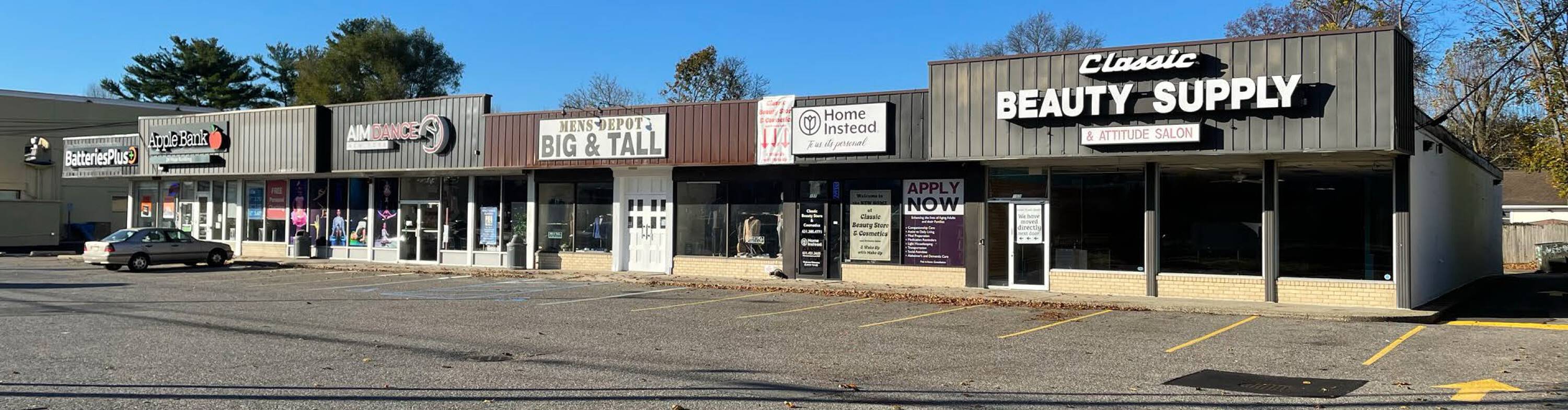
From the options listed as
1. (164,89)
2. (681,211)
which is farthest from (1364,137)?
(164,89)

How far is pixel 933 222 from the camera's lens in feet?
68.3

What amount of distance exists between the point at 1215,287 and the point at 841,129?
7317 mm

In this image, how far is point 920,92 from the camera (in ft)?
65.3


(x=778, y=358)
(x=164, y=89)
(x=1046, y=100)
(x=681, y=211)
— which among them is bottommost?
(x=778, y=358)

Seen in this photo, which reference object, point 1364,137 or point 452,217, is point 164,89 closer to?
point 452,217

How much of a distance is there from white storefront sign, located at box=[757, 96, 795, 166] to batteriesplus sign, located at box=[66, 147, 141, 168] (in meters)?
22.1

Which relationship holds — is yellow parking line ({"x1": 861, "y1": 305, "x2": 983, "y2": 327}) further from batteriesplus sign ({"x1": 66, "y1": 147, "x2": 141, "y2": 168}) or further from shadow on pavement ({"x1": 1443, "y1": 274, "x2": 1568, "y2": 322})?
batteriesplus sign ({"x1": 66, "y1": 147, "x2": 141, "y2": 168})

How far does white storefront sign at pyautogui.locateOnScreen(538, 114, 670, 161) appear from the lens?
22750 millimetres

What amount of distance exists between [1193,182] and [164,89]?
67.9 metres

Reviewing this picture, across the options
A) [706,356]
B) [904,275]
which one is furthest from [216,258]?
[706,356]

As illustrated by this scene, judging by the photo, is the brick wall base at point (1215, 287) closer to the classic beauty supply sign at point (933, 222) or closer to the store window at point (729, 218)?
the classic beauty supply sign at point (933, 222)

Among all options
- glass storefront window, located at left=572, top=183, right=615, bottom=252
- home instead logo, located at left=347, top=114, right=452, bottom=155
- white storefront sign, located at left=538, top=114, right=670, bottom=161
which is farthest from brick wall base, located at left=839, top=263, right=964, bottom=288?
home instead logo, located at left=347, top=114, right=452, bottom=155

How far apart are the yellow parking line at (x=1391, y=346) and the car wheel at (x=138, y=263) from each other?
2658 centimetres

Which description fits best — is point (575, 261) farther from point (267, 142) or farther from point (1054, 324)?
point (1054, 324)
